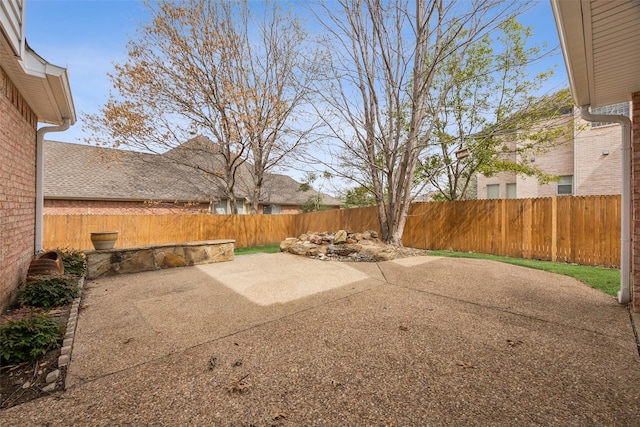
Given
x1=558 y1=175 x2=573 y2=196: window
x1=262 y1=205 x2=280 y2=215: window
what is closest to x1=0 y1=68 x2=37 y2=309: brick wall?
x1=262 y1=205 x2=280 y2=215: window

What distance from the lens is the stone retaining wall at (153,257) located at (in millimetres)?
5823

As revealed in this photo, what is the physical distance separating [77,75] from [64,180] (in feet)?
27.9

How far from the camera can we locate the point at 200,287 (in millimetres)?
4777

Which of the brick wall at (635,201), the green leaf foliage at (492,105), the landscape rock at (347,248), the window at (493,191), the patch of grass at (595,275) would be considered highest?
the green leaf foliage at (492,105)

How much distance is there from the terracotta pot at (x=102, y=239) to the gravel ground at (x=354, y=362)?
289cm

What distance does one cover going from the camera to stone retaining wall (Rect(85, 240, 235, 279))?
5823mm

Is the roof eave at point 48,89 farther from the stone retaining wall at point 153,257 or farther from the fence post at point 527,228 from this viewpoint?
the fence post at point 527,228

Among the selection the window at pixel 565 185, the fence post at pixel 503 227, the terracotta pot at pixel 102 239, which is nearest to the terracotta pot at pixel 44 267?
the terracotta pot at pixel 102 239

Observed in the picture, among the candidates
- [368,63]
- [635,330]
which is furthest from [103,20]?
[635,330]

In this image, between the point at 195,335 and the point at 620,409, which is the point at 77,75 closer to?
the point at 195,335

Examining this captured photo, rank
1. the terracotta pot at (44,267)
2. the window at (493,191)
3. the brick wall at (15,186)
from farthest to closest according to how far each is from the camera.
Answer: the window at (493,191), the terracotta pot at (44,267), the brick wall at (15,186)

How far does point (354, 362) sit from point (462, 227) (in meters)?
7.77

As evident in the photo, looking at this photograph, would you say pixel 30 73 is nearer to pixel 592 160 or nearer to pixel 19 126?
pixel 19 126

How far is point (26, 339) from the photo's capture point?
226 cm
